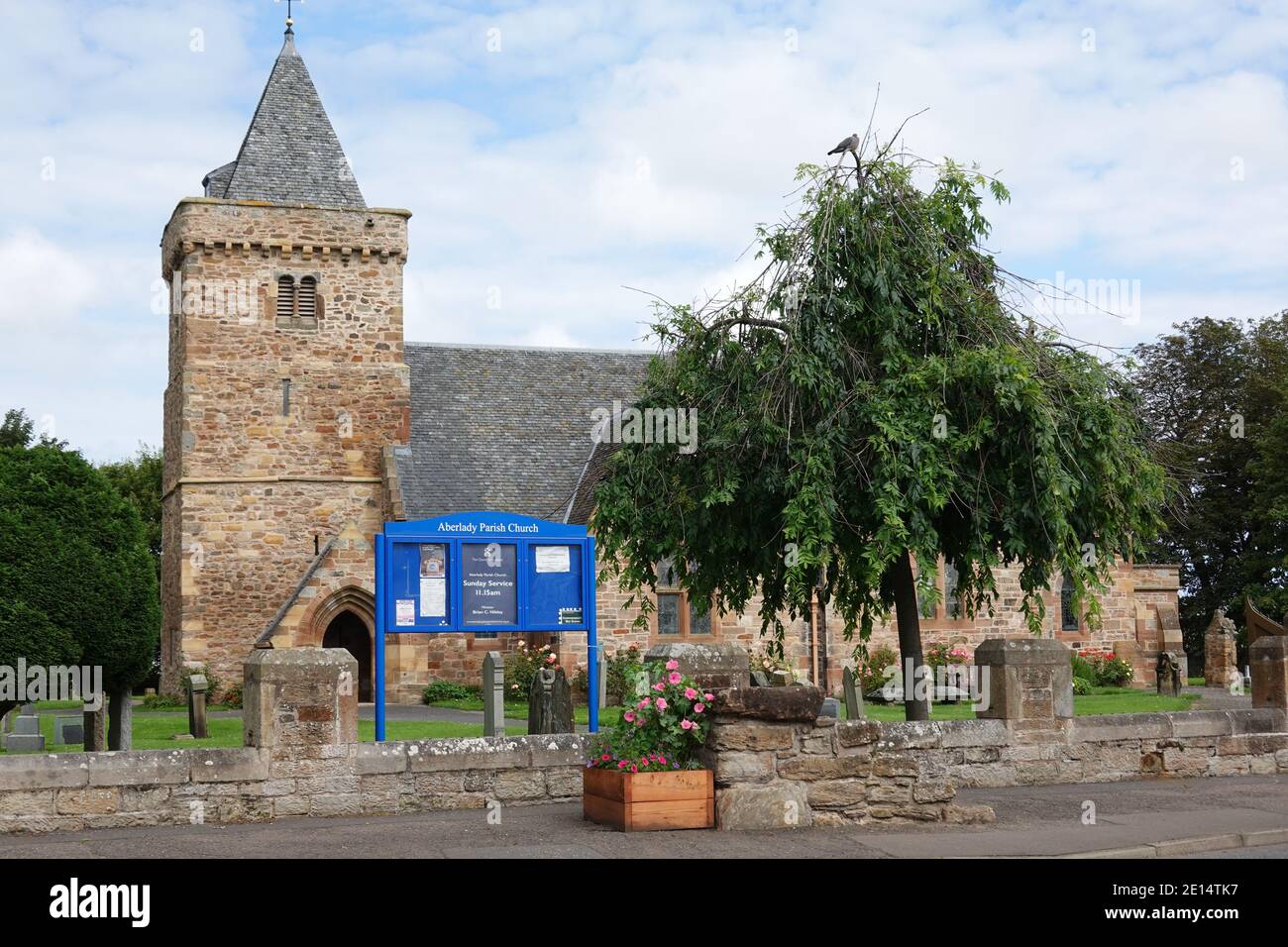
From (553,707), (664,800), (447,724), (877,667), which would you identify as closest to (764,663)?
(877,667)

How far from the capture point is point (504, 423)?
33.8m

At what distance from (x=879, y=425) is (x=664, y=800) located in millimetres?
5223

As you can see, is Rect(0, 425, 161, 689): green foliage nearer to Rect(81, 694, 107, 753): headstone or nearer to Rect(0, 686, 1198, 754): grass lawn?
Rect(81, 694, 107, 753): headstone

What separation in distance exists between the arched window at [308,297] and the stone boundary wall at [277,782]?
22954 mm

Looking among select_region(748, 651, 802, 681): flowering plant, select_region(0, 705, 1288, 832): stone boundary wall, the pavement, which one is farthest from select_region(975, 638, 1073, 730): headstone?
select_region(748, 651, 802, 681): flowering plant

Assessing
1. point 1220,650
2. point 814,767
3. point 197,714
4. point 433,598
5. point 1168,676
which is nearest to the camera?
point 814,767

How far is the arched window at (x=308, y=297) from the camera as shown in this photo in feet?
108

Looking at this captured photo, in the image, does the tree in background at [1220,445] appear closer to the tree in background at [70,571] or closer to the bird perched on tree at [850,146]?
the bird perched on tree at [850,146]

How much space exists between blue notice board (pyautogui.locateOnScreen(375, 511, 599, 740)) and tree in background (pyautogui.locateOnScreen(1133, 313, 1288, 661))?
108 ft

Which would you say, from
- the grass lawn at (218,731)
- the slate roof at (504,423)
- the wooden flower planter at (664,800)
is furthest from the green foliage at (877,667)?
the wooden flower planter at (664,800)

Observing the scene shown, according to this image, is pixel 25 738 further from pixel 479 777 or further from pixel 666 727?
pixel 666 727

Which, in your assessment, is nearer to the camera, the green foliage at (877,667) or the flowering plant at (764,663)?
the flowering plant at (764,663)

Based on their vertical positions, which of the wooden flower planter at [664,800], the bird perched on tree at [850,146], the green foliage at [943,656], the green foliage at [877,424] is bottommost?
the green foliage at [943,656]

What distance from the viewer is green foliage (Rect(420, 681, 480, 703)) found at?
29469 millimetres
